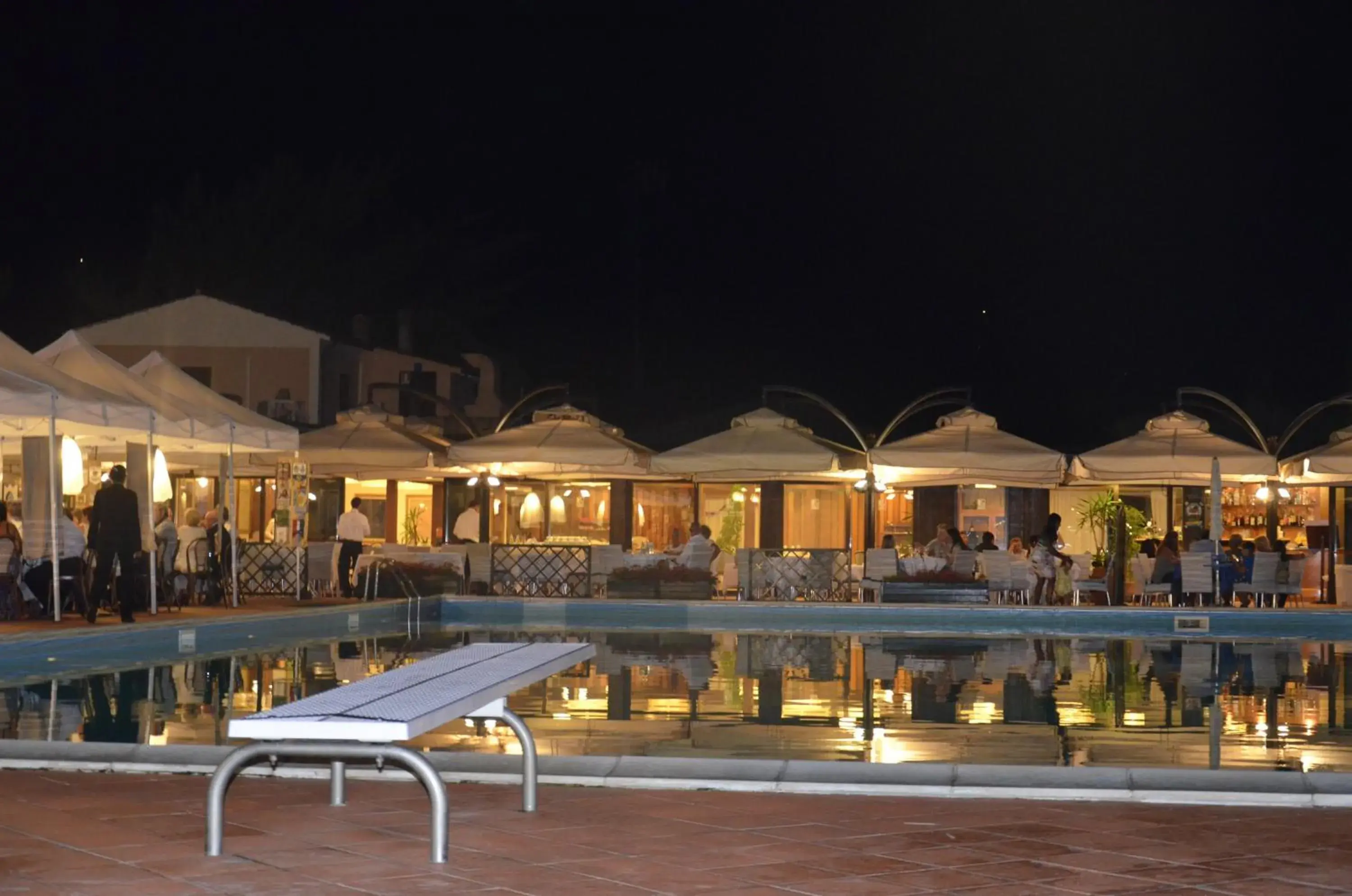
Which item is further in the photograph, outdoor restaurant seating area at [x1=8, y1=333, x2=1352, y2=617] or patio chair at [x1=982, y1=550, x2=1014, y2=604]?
patio chair at [x1=982, y1=550, x2=1014, y2=604]

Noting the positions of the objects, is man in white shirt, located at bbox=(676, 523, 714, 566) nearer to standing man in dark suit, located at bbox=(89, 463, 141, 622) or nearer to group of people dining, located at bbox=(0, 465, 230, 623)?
group of people dining, located at bbox=(0, 465, 230, 623)

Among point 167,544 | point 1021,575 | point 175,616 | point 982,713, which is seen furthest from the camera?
point 1021,575

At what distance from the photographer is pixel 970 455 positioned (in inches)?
821

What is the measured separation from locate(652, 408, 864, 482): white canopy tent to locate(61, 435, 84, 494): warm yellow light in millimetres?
7703

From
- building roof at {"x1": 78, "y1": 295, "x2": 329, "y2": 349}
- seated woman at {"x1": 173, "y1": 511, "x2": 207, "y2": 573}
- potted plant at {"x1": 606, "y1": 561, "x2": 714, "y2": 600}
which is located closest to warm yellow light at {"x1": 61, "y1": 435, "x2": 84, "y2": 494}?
seated woman at {"x1": 173, "y1": 511, "x2": 207, "y2": 573}

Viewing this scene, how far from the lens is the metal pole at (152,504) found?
15.7m

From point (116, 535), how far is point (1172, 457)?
12297mm

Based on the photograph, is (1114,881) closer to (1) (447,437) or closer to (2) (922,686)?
(2) (922,686)

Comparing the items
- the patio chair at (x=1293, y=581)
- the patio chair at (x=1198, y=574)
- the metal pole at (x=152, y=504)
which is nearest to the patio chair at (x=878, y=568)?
the patio chair at (x=1198, y=574)

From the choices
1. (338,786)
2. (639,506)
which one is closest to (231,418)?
(338,786)

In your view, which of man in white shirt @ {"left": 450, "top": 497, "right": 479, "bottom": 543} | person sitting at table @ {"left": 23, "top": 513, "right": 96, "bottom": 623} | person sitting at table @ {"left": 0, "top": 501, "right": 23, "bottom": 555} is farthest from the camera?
man in white shirt @ {"left": 450, "top": 497, "right": 479, "bottom": 543}

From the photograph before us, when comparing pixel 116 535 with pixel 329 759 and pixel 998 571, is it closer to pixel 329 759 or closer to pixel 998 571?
pixel 329 759

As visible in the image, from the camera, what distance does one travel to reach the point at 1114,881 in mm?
5074

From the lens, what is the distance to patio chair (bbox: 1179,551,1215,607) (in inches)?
788
